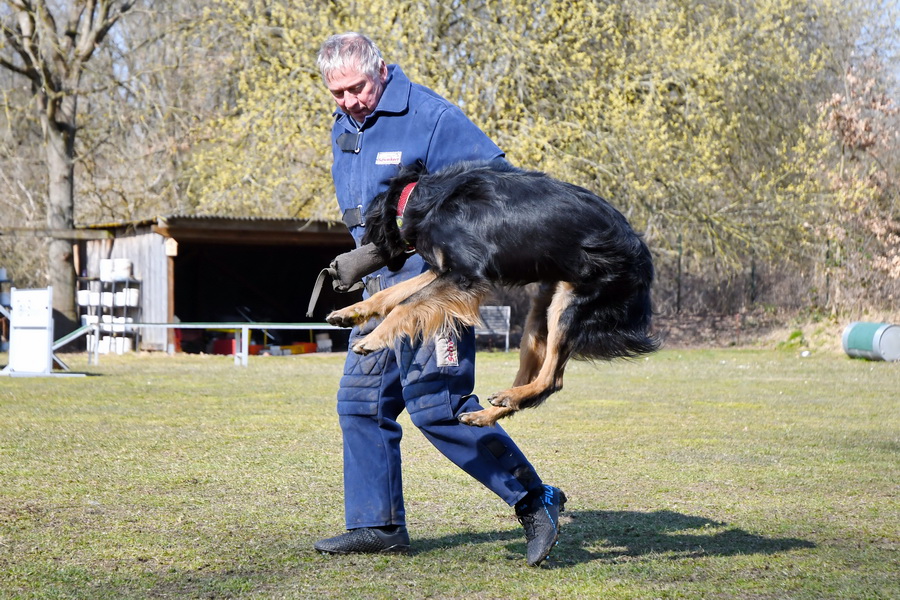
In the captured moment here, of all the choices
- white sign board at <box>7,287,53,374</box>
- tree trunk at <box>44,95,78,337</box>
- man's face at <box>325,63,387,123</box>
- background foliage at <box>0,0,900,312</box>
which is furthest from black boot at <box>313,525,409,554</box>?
tree trunk at <box>44,95,78,337</box>

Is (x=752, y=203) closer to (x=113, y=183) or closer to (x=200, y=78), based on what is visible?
(x=200, y=78)

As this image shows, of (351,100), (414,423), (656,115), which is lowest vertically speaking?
(414,423)

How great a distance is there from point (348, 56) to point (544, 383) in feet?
5.18

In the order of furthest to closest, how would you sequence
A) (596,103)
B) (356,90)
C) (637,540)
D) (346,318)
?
1. (596,103)
2. (637,540)
3. (356,90)
4. (346,318)

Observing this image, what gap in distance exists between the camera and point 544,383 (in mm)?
3971

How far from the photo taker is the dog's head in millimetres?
4113

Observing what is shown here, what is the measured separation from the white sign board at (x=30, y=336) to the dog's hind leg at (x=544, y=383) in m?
10.5

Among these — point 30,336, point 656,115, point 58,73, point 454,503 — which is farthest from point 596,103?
point 454,503

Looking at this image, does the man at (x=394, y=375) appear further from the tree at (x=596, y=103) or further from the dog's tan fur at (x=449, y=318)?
the tree at (x=596, y=103)

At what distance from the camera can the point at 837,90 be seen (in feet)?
81.8

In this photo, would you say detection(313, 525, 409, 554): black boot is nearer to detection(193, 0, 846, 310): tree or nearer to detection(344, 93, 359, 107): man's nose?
detection(344, 93, 359, 107): man's nose

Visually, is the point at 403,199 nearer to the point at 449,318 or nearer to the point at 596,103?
the point at 449,318

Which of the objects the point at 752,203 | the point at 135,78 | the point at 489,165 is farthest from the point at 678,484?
the point at 135,78

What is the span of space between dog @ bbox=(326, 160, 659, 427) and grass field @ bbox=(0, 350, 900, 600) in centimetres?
82
